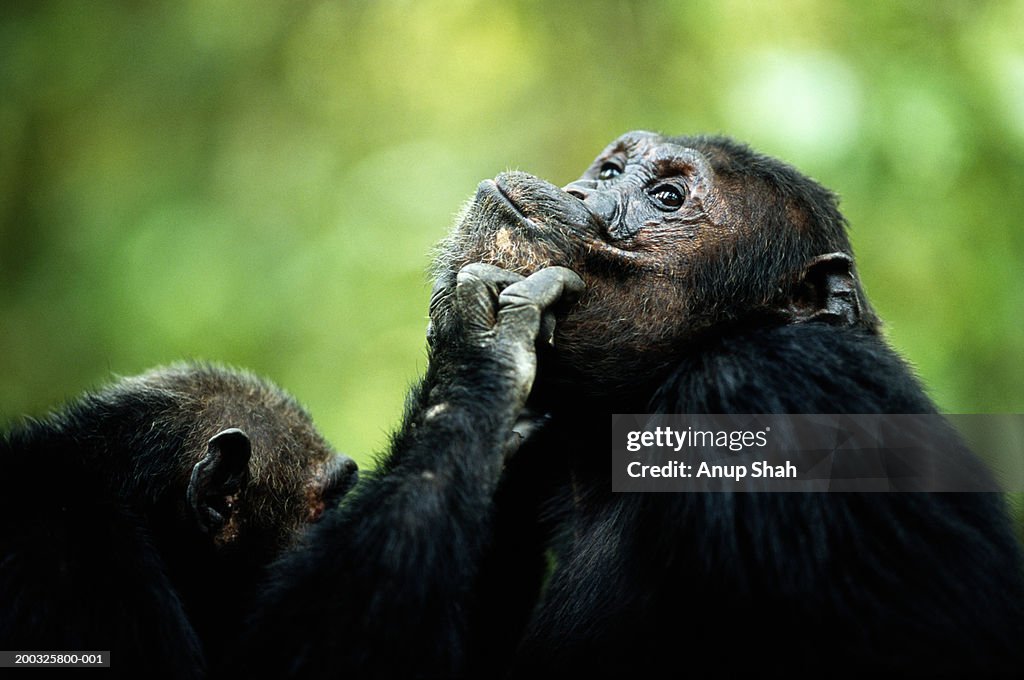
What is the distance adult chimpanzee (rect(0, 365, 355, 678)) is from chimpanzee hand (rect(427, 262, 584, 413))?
1.10 meters

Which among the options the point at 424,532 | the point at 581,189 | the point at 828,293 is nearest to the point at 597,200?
the point at 581,189

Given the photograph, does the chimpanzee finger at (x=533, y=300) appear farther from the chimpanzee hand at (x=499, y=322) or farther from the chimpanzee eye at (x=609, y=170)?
the chimpanzee eye at (x=609, y=170)

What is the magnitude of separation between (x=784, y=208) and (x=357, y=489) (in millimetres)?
2331

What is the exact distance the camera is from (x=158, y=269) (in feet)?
28.4

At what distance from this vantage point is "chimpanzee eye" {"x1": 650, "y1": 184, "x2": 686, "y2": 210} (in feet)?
14.5

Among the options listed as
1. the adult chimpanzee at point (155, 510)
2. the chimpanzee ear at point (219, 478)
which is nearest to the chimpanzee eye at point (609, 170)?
the adult chimpanzee at point (155, 510)

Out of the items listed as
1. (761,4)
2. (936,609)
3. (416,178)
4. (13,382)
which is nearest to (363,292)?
(416,178)

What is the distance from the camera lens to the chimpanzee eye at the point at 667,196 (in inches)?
174

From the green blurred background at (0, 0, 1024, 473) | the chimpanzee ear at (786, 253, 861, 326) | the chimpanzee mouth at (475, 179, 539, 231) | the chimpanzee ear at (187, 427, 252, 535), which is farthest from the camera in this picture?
the green blurred background at (0, 0, 1024, 473)

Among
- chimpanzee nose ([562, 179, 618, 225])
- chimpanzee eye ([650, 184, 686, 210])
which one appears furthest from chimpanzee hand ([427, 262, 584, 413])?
chimpanzee eye ([650, 184, 686, 210])

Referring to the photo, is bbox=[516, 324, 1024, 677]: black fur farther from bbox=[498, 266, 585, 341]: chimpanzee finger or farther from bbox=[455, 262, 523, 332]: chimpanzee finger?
bbox=[455, 262, 523, 332]: chimpanzee finger

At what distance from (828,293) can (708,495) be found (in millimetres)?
1411

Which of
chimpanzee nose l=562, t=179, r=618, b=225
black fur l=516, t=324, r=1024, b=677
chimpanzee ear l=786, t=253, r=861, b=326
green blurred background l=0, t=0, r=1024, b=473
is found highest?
green blurred background l=0, t=0, r=1024, b=473

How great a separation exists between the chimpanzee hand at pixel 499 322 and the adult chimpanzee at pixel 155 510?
3.61 feet
